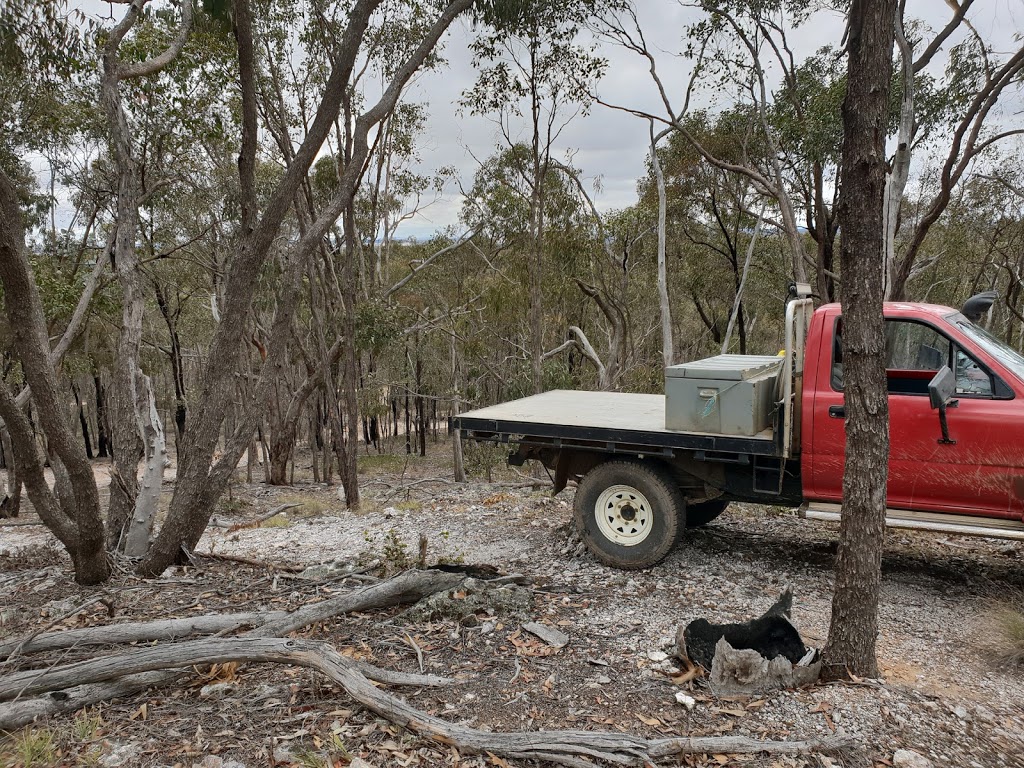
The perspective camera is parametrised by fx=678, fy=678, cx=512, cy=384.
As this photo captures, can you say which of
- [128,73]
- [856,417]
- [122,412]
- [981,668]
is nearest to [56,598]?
[122,412]

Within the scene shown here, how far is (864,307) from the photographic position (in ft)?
10.9

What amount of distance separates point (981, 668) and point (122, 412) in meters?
7.20

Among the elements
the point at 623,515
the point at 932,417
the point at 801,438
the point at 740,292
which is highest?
the point at 740,292

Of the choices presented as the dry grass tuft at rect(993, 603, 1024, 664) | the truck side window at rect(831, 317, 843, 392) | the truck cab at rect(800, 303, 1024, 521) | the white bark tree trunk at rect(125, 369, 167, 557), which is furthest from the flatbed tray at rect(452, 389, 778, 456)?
the white bark tree trunk at rect(125, 369, 167, 557)

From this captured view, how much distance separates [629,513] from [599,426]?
80 centimetres

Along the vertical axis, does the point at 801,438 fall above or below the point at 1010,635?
above

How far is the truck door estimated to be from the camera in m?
4.73

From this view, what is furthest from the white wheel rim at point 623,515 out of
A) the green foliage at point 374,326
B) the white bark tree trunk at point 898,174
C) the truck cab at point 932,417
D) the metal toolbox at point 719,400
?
the green foliage at point 374,326

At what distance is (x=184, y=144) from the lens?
42.9 feet

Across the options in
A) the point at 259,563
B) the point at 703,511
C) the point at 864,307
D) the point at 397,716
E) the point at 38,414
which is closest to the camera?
the point at 397,716

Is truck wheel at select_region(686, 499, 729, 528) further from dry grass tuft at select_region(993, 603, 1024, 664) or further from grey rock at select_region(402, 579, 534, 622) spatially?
dry grass tuft at select_region(993, 603, 1024, 664)

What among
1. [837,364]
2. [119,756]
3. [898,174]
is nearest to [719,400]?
[837,364]

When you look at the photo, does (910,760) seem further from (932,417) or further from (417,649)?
(932,417)

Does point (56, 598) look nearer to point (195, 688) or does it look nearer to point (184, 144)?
point (195, 688)
